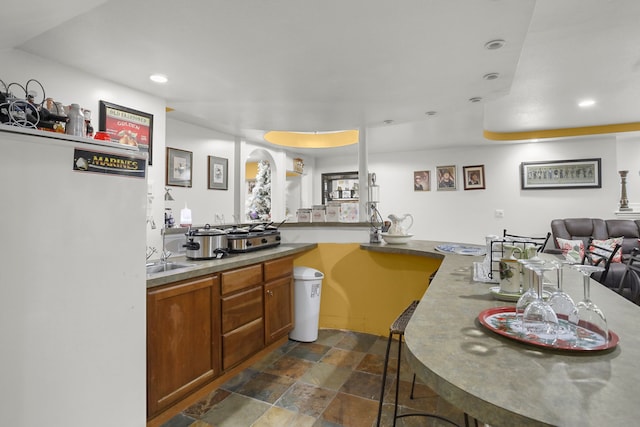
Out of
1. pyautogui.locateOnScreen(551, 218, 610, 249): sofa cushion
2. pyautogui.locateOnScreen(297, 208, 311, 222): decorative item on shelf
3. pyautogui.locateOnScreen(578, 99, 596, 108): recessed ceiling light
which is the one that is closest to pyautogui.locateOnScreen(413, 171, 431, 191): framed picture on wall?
pyautogui.locateOnScreen(551, 218, 610, 249): sofa cushion

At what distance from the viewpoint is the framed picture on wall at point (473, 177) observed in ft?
17.7

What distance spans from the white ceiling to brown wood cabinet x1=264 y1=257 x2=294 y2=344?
141cm

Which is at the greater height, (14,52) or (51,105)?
(14,52)

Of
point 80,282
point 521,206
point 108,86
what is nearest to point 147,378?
point 80,282

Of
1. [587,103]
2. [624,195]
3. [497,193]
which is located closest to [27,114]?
[587,103]

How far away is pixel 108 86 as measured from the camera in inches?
86.5

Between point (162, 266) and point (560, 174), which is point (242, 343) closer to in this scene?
point (162, 266)

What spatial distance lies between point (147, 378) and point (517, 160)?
5.64 meters

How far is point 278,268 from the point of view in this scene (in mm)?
2826

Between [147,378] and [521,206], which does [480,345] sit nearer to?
[147,378]

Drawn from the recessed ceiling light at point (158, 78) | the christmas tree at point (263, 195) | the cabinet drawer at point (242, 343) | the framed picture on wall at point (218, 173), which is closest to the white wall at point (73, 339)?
the cabinet drawer at point (242, 343)

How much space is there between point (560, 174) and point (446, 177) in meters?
1.63

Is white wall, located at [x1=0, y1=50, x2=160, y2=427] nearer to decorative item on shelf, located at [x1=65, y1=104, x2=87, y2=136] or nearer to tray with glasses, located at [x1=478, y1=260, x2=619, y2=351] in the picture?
decorative item on shelf, located at [x1=65, y1=104, x2=87, y2=136]

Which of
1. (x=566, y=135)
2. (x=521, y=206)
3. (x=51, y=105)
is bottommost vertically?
(x=521, y=206)
